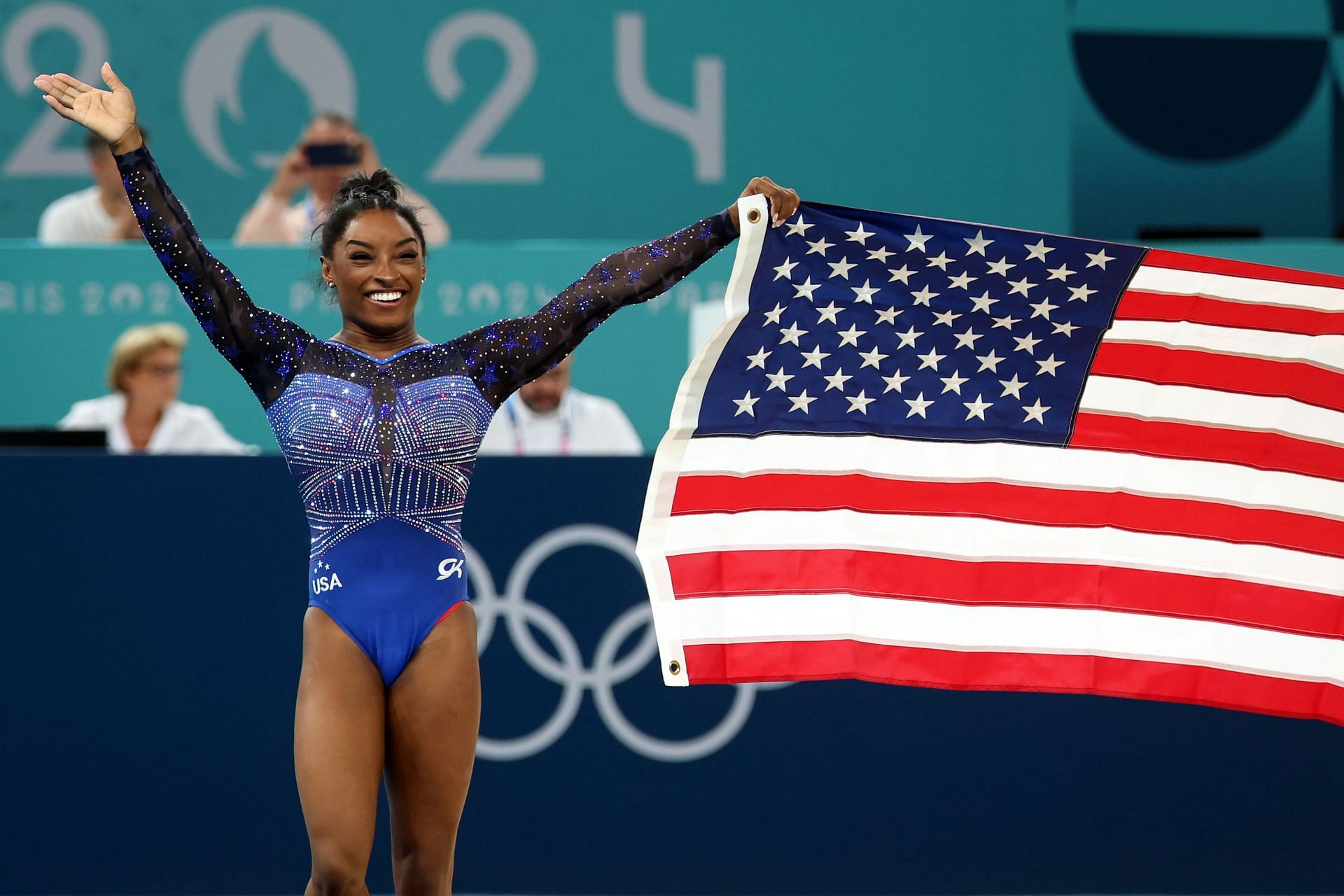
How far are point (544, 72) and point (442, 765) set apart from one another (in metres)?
7.22

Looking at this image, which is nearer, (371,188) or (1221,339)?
(371,188)

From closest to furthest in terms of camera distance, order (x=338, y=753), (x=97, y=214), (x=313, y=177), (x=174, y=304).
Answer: (x=338, y=753)
(x=174, y=304)
(x=313, y=177)
(x=97, y=214)

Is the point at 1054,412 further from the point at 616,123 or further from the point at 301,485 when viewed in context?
the point at 616,123

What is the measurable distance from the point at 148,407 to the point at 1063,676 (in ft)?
14.0

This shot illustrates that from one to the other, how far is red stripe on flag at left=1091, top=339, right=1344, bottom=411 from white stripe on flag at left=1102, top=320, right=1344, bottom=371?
0.01 metres

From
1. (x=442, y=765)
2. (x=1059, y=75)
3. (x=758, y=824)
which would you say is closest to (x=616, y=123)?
(x=1059, y=75)

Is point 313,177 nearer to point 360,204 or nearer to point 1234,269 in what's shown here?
point 360,204

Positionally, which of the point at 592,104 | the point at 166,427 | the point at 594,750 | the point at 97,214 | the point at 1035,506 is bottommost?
the point at 594,750

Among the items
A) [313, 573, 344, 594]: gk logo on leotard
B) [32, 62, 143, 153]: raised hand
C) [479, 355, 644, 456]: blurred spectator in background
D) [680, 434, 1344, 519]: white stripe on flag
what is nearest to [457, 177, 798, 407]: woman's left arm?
[313, 573, 344, 594]: gk logo on leotard

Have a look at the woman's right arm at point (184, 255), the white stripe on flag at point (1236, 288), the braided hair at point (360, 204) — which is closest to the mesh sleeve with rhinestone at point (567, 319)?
the braided hair at point (360, 204)

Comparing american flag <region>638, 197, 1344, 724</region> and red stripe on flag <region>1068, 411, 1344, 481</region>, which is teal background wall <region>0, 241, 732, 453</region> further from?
red stripe on flag <region>1068, 411, 1344, 481</region>

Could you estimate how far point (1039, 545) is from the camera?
472 cm

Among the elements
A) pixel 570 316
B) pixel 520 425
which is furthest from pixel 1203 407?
pixel 520 425

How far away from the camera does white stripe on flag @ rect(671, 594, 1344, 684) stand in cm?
461
